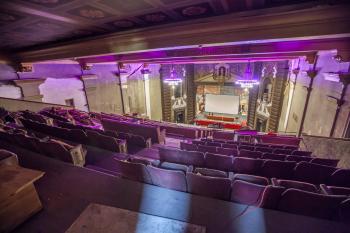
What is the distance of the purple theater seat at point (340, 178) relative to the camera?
2364 millimetres

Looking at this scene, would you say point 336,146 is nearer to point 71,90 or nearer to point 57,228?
point 57,228

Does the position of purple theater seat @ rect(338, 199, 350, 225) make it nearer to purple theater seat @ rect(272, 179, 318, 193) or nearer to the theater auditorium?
the theater auditorium

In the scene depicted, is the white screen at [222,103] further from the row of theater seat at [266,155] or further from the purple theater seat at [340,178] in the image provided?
the purple theater seat at [340,178]

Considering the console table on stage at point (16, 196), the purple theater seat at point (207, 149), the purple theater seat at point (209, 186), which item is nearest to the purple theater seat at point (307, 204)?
the purple theater seat at point (209, 186)

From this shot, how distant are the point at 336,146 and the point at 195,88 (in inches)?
420

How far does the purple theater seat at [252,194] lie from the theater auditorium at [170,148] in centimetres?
1

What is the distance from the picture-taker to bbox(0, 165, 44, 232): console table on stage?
1.17 meters

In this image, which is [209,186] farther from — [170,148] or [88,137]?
[88,137]

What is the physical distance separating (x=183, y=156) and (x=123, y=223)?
187 cm

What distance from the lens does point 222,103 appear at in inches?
592

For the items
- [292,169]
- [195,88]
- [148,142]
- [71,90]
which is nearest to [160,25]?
[148,142]

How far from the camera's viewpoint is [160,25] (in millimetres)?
3025

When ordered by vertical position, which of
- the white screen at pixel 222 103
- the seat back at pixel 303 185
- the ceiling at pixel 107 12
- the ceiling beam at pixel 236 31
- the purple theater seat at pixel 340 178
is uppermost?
the ceiling at pixel 107 12

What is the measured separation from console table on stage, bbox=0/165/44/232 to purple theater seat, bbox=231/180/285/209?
1782 mm
